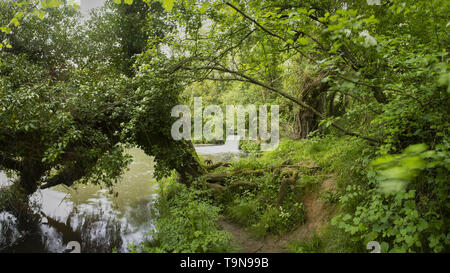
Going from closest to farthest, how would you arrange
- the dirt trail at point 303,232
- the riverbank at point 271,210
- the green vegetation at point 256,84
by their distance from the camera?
the green vegetation at point 256,84 < the riverbank at point 271,210 < the dirt trail at point 303,232

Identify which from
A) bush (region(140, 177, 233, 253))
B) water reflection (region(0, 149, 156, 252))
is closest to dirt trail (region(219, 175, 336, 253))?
bush (region(140, 177, 233, 253))

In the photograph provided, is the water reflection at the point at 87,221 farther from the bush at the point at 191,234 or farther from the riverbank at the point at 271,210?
the riverbank at the point at 271,210

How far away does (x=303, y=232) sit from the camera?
4504 millimetres

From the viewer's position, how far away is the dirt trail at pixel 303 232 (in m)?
4.39

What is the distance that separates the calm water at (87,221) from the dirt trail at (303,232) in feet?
7.65

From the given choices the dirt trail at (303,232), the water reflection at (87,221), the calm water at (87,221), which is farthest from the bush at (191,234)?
the calm water at (87,221)

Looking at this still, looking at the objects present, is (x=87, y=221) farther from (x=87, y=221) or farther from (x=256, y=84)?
(x=256, y=84)

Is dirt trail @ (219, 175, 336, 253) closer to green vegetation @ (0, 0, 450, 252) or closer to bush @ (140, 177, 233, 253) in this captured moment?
green vegetation @ (0, 0, 450, 252)

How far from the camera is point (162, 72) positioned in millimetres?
5004

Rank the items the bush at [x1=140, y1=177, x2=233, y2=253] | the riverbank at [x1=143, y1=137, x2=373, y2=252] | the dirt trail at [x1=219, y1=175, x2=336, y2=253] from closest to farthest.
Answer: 1. the bush at [x1=140, y1=177, x2=233, y2=253]
2. the riverbank at [x1=143, y1=137, x2=373, y2=252]
3. the dirt trail at [x1=219, y1=175, x2=336, y2=253]

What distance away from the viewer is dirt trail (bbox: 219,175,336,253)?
14.4 feet

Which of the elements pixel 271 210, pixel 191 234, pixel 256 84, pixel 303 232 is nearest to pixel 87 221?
pixel 191 234

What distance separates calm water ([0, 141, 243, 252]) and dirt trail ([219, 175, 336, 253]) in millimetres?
2330

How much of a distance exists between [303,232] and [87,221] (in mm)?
5643
